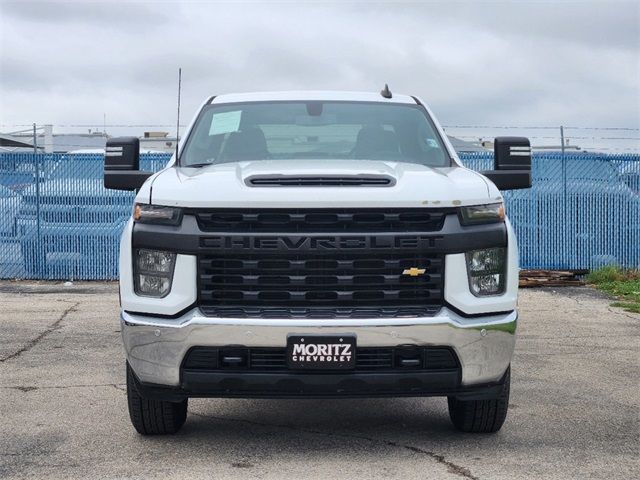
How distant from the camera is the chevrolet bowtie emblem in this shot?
524cm

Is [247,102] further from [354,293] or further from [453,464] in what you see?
[453,464]

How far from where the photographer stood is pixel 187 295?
17.1 feet

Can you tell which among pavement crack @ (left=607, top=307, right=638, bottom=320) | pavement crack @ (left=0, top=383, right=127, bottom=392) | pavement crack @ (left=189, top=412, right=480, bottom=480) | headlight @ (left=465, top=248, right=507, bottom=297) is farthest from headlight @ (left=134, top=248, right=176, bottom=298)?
pavement crack @ (left=607, top=307, right=638, bottom=320)

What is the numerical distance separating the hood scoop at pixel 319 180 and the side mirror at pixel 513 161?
104 cm

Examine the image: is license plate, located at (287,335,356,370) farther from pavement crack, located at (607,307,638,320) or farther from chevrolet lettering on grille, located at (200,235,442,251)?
pavement crack, located at (607,307,638,320)

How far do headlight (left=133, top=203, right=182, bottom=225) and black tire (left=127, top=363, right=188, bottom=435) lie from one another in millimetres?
839

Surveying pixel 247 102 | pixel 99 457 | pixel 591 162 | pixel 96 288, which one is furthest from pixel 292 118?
pixel 591 162

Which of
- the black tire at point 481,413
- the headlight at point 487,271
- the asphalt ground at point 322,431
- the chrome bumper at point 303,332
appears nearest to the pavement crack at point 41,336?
the asphalt ground at point 322,431

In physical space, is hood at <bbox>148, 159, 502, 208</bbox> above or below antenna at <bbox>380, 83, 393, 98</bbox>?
below

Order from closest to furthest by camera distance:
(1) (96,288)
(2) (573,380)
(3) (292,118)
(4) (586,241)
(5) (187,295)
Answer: (5) (187,295) → (3) (292,118) → (2) (573,380) → (1) (96,288) → (4) (586,241)

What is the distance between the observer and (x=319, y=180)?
538cm

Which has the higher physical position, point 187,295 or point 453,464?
point 187,295

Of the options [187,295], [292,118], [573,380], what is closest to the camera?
[187,295]

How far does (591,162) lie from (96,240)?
24.2 ft
